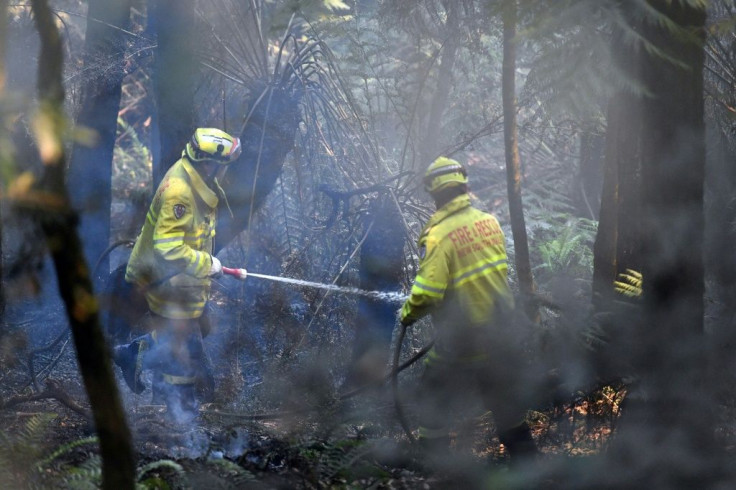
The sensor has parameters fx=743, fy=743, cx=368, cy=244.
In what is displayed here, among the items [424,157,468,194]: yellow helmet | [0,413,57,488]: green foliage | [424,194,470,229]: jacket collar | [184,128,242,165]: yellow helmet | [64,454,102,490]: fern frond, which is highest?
[184,128,242,165]: yellow helmet

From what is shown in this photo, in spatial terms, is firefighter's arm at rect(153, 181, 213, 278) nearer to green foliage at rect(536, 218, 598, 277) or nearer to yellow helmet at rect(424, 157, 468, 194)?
yellow helmet at rect(424, 157, 468, 194)

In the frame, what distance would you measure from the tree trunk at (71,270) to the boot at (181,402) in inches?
130

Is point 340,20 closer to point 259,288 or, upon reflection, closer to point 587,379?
point 259,288

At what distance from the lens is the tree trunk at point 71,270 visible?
2533 millimetres

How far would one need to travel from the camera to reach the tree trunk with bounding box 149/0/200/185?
7203mm

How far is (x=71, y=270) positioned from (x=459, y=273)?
3071 millimetres

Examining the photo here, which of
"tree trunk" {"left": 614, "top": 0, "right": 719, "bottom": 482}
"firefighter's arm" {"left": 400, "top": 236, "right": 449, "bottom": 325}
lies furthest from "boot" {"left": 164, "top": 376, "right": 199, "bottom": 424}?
"tree trunk" {"left": 614, "top": 0, "right": 719, "bottom": 482}

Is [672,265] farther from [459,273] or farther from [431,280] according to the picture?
[431,280]

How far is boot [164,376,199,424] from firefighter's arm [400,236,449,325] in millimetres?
2143

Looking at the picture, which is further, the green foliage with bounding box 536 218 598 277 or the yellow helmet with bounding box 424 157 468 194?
the green foliage with bounding box 536 218 598 277

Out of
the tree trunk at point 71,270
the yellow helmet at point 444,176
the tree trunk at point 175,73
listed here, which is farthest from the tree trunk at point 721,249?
the tree trunk at point 175,73

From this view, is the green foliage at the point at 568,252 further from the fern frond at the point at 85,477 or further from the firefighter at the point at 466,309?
the fern frond at the point at 85,477

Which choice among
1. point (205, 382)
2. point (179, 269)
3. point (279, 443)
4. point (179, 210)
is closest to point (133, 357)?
point (205, 382)

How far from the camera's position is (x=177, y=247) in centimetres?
587
